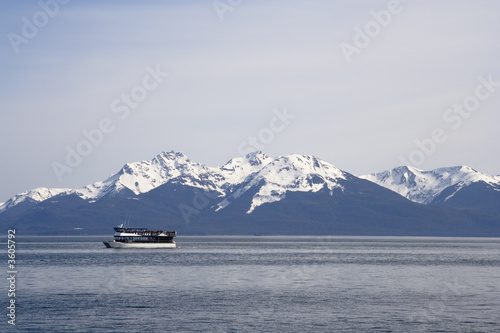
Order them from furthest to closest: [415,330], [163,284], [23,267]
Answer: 1. [23,267]
2. [163,284]
3. [415,330]

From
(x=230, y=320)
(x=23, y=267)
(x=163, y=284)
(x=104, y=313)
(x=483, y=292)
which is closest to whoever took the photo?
(x=230, y=320)

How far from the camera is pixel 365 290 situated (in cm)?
9919

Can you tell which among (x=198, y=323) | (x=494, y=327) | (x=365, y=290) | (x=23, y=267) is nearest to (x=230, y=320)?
(x=198, y=323)

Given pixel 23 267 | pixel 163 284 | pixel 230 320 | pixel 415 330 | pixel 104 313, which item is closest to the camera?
pixel 415 330

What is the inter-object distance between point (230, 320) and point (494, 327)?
24.8m

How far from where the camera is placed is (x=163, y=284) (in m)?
108

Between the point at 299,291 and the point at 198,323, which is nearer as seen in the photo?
the point at 198,323

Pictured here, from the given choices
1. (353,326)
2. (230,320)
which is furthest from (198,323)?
(353,326)

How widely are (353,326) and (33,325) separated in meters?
30.2

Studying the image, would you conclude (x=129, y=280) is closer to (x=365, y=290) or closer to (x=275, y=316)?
(x=365, y=290)

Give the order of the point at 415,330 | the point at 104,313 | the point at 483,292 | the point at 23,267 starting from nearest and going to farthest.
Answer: the point at 415,330 < the point at 104,313 < the point at 483,292 < the point at 23,267

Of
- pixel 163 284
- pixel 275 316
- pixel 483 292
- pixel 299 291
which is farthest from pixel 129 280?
pixel 483 292

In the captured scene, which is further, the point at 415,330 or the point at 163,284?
the point at 163,284

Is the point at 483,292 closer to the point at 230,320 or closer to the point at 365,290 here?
the point at 365,290
